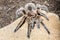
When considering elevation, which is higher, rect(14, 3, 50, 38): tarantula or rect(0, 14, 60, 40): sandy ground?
rect(14, 3, 50, 38): tarantula

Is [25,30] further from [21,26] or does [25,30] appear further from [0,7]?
[0,7]

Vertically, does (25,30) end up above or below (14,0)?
below

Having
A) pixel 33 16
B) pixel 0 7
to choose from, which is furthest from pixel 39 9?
pixel 0 7

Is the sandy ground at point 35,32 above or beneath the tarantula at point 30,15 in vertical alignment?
beneath
